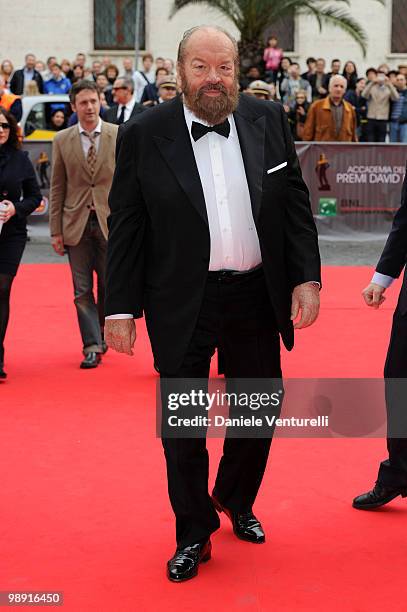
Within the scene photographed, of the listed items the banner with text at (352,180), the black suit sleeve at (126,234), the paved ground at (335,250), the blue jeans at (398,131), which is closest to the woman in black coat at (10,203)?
the black suit sleeve at (126,234)

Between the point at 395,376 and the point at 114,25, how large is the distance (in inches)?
1170

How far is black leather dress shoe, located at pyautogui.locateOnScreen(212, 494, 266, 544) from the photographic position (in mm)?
4457

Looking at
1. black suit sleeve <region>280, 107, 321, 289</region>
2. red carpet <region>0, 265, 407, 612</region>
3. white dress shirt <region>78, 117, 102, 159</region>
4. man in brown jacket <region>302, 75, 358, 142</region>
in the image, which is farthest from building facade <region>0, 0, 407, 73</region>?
black suit sleeve <region>280, 107, 321, 289</region>

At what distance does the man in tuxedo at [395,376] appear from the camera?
4.67m

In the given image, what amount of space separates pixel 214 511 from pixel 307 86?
1802cm

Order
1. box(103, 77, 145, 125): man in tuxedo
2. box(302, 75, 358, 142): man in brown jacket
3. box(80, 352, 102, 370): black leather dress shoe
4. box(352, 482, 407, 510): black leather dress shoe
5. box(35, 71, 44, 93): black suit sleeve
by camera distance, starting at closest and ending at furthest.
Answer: box(352, 482, 407, 510): black leather dress shoe < box(80, 352, 102, 370): black leather dress shoe < box(103, 77, 145, 125): man in tuxedo < box(302, 75, 358, 142): man in brown jacket < box(35, 71, 44, 93): black suit sleeve

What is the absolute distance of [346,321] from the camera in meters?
9.57

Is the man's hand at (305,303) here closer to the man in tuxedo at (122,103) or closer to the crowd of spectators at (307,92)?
the man in tuxedo at (122,103)

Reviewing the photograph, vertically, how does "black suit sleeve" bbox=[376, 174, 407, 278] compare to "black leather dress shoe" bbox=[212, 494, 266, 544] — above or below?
above

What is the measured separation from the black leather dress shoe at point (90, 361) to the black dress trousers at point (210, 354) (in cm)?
366

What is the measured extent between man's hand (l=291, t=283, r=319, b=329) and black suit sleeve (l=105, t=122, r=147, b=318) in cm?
59

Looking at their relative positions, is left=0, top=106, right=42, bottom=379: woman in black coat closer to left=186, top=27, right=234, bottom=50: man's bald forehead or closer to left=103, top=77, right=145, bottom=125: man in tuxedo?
left=103, top=77, right=145, bottom=125: man in tuxedo

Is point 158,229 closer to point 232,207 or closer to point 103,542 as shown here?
point 232,207

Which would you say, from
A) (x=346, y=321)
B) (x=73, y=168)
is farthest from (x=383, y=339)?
(x=73, y=168)
